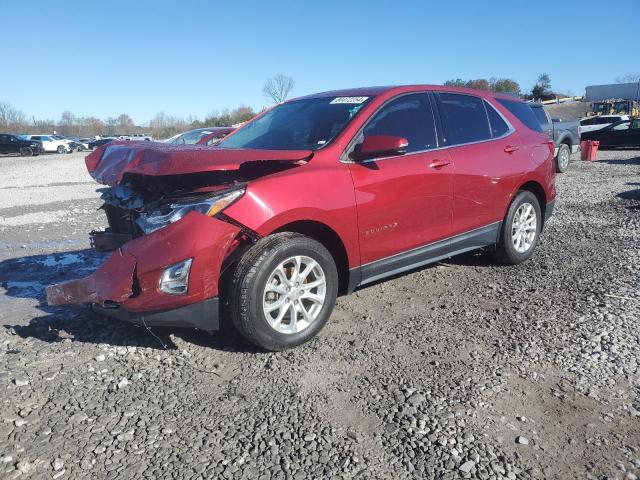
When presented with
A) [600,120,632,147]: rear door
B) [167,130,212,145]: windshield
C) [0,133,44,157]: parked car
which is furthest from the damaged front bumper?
[0,133,44,157]: parked car

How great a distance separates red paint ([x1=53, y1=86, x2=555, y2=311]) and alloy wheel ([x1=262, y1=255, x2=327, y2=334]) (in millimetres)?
287

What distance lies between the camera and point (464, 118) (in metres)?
4.89

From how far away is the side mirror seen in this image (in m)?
3.66

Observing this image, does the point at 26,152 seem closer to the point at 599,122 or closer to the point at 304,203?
the point at 599,122

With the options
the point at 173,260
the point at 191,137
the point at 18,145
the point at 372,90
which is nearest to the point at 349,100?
the point at 372,90

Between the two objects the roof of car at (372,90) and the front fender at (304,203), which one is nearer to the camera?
the front fender at (304,203)

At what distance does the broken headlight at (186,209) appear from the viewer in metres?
3.20

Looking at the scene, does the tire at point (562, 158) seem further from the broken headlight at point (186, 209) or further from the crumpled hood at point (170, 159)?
the broken headlight at point (186, 209)

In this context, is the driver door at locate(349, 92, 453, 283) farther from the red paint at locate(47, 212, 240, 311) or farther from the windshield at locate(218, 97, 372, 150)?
the red paint at locate(47, 212, 240, 311)

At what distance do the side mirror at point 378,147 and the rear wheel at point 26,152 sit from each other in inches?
1548

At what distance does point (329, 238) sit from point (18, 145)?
3925 centimetres

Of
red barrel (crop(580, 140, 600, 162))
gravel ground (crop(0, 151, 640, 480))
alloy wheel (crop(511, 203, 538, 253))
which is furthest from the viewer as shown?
red barrel (crop(580, 140, 600, 162))

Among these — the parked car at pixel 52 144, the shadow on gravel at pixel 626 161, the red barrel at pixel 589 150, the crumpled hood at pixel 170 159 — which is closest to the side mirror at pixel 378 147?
the crumpled hood at pixel 170 159

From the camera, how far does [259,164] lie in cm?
362
